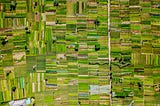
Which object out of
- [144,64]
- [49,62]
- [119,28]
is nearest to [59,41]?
[49,62]

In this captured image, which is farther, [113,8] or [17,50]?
[113,8]

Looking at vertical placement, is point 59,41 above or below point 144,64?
above

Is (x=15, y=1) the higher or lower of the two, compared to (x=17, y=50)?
higher

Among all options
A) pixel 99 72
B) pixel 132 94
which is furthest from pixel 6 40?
pixel 132 94

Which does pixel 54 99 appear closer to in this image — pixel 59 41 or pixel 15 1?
pixel 59 41

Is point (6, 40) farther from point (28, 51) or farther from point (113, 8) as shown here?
point (113, 8)

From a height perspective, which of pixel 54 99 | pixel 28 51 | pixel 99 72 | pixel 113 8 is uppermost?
pixel 113 8
